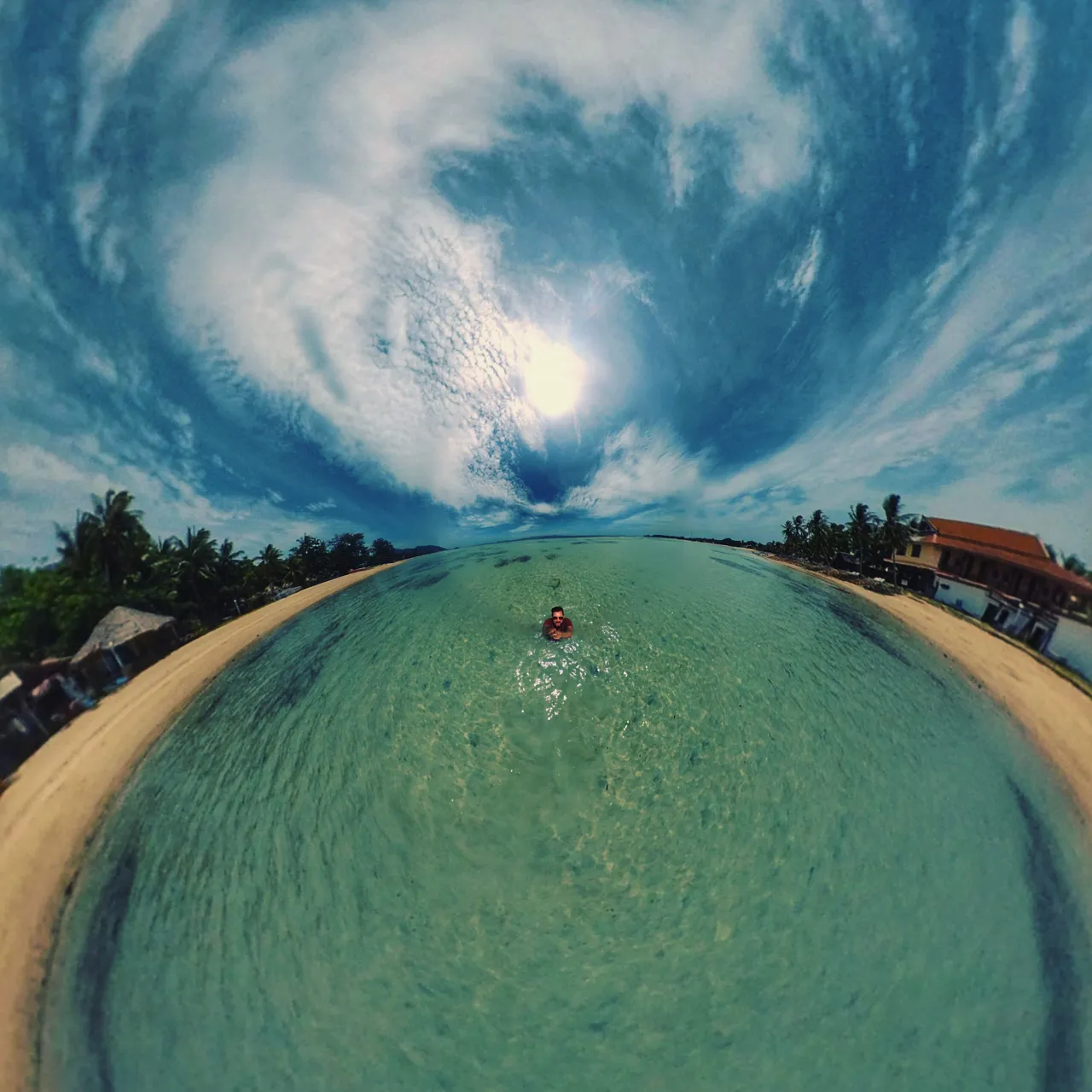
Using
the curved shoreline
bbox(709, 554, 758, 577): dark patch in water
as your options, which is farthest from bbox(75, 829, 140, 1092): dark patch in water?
bbox(709, 554, 758, 577): dark patch in water

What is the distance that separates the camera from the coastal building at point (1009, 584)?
39.9ft

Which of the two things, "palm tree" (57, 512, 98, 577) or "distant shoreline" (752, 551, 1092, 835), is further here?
"palm tree" (57, 512, 98, 577)

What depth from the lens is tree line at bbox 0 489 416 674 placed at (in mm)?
15148

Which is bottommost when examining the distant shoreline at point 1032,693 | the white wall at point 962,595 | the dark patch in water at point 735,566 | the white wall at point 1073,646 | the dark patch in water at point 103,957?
the dark patch in water at point 103,957

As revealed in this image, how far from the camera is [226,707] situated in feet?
48.9

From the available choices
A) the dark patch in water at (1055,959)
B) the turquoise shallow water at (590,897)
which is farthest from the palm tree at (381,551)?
the dark patch in water at (1055,959)

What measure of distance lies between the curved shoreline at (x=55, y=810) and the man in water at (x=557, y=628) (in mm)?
14134

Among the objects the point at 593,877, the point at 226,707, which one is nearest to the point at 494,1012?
the point at 593,877

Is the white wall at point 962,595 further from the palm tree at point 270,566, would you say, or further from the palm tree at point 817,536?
the palm tree at point 270,566

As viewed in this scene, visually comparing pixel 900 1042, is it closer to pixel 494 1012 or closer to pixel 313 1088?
pixel 494 1012

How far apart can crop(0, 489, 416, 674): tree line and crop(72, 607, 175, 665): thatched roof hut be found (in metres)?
0.34

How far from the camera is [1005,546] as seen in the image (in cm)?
1534

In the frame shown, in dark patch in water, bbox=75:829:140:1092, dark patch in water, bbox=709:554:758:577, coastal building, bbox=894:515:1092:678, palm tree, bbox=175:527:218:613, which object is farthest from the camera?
dark patch in water, bbox=709:554:758:577

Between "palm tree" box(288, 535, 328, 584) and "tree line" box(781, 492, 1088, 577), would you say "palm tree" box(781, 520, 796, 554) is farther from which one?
"palm tree" box(288, 535, 328, 584)
